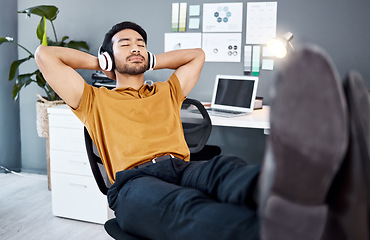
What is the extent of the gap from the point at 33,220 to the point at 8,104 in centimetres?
134

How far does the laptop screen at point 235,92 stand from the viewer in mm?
2393

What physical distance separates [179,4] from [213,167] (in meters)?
1.99

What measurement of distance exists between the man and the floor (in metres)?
0.93

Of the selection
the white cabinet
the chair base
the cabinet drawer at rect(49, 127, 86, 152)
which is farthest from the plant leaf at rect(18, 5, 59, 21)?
the chair base

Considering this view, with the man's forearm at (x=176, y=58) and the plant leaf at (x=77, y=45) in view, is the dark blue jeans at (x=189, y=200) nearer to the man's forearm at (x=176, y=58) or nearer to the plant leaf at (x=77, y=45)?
the man's forearm at (x=176, y=58)

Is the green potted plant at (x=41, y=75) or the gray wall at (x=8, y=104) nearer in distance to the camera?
the green potted plant at (x=41, y=75)

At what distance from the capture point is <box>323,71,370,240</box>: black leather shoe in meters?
0.69

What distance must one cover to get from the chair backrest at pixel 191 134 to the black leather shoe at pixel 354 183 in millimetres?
942

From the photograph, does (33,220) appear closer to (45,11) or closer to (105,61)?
(105,61)

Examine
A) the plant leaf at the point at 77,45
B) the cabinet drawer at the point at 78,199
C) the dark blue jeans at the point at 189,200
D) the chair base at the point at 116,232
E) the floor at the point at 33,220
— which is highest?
the plant leaf at the point at 77,45

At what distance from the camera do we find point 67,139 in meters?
2.26

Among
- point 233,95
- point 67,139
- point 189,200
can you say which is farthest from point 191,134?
point 189,200

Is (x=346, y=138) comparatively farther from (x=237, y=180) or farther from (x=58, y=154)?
(x=58, y=154)

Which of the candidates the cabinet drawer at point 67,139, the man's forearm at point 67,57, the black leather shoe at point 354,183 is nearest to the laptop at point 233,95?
the cabinet drawer at point 67,139
